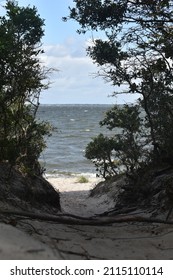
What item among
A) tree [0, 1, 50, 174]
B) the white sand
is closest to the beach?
tree [0, 1, 50, 174]

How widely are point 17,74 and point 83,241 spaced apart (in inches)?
227

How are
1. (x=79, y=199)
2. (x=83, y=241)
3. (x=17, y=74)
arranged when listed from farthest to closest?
(x=79, y=199), (x=17, y=74), (x=83, y=241)

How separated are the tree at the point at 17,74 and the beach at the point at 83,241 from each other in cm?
381

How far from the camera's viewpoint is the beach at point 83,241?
15.1 feet

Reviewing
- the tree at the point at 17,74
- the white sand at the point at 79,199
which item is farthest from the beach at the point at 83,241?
the white sand at the point at 79,199

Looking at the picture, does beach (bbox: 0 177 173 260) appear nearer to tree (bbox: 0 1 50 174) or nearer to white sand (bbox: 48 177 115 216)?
tree (bbox: 0 1 50 174)

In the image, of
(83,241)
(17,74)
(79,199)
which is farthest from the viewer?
(79,199)

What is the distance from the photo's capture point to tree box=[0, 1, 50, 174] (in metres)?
9.74

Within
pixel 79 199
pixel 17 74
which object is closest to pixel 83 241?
pixel 17 74

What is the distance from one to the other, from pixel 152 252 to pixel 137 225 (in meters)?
2.30

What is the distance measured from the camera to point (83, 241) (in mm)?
5953

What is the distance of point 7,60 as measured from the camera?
9.44 metres

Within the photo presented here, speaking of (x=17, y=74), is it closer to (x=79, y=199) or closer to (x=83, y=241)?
(x=83, y=241)

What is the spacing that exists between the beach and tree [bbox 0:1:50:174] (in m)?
3.81
